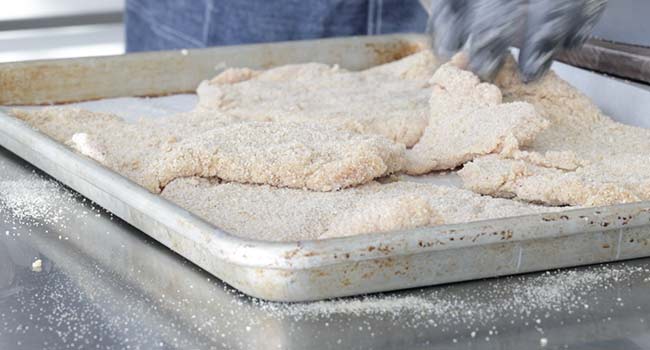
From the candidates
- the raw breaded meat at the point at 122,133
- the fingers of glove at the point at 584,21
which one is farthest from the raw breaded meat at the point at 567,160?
the raw breaded meat at the point at 122,133

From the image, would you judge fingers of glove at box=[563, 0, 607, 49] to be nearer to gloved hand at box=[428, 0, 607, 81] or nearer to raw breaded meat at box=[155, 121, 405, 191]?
gloved hand at box=[428, 0, 607, 81]

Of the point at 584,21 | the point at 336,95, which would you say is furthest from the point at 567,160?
the point at 336,95

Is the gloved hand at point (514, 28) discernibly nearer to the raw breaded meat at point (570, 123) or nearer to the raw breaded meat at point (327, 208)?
the raw breaded meat at point (570, 123)

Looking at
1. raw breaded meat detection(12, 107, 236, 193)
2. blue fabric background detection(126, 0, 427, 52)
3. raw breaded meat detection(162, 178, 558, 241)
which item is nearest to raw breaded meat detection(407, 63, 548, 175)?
raw breaded meat detection(162, 178, 558, 241)

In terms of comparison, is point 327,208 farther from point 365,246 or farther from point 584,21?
point 584,21

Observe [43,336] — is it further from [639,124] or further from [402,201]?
[639,124]

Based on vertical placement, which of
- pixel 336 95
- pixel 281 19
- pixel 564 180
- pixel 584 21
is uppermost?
pixel 584 21

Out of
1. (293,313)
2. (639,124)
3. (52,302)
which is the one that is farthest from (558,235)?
(639,124)
